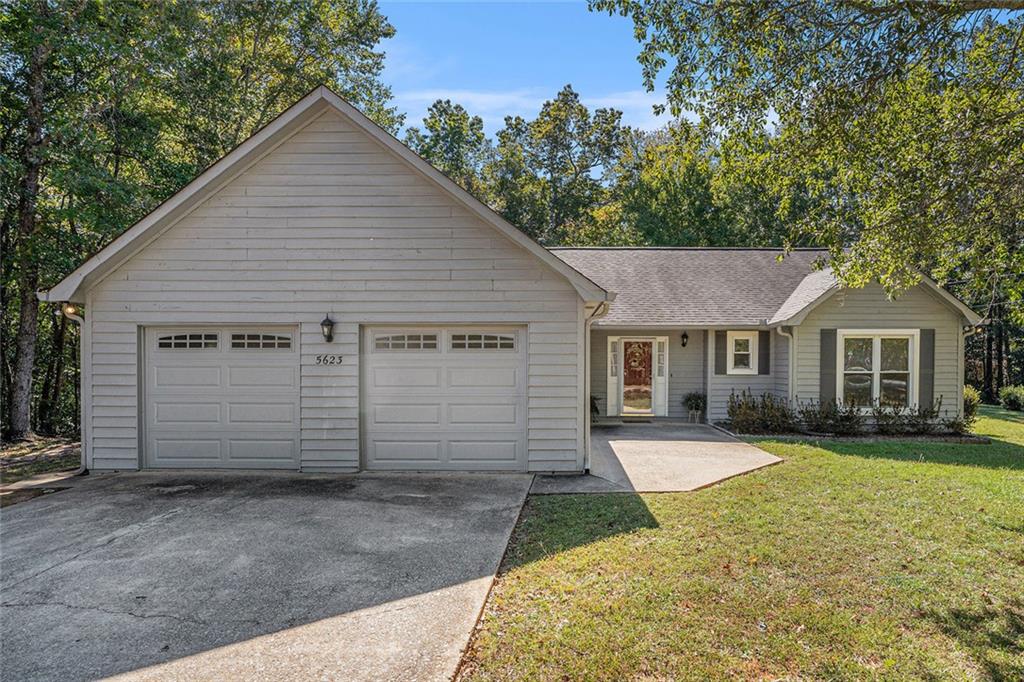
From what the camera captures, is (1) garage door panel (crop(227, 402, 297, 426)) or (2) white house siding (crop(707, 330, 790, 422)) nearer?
(1) garage door panel (crop(227, 402, 297, 426))

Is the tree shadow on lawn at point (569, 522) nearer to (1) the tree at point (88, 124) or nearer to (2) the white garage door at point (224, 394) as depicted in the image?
(2) the white garage door at point (224, 394)

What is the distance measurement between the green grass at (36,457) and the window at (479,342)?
22.3 ft

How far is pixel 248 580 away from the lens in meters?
4.54

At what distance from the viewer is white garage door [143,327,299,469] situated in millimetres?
8461

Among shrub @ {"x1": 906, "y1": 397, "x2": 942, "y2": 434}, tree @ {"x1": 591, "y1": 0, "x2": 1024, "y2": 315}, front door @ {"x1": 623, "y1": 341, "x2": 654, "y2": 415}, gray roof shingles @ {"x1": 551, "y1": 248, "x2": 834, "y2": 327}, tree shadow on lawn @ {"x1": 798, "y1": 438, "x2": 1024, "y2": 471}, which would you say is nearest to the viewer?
tree @ {"x1": 591, "y1": 0, "x2": 1024, "y2": 315}

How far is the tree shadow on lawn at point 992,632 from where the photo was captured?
11.2ft

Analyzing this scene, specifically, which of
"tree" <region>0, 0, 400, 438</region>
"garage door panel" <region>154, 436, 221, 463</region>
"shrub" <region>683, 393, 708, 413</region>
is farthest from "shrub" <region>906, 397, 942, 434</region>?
"tree" <region>0, 0, 400, 438</region>

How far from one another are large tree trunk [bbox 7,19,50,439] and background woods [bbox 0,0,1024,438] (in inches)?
1.6

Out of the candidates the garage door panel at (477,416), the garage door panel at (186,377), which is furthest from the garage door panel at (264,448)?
the garage door panel at (477,416)

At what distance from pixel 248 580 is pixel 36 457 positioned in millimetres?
8999

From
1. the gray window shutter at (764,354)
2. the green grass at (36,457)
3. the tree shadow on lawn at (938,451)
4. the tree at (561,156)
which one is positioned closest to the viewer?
the green grass at (36,457)

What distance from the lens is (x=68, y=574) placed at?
4.67 m

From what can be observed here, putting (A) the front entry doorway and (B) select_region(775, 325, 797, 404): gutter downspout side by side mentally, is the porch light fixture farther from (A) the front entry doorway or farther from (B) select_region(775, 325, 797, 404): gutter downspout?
(B) select_region(775, 325, 797, 404): gutter downspout

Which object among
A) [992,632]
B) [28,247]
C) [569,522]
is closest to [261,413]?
[569,522]
